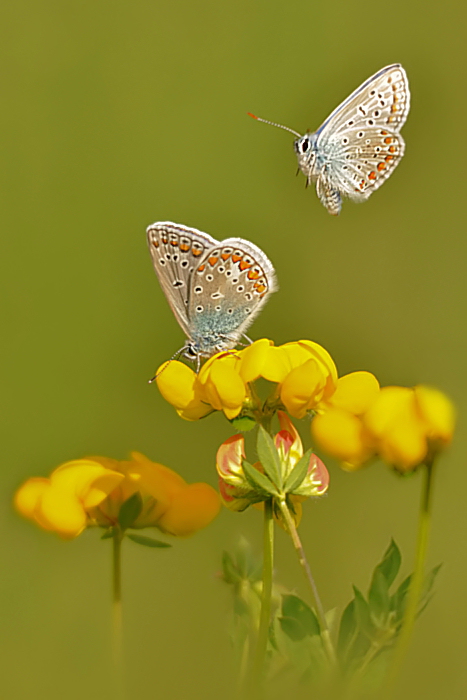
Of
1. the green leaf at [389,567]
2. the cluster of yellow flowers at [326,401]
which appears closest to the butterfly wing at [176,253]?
the cluster of yellow flowers at [326,401]

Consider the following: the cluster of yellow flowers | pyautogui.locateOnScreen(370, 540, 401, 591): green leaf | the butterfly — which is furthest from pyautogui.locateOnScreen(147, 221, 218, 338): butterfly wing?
pyautogui.locateOnScreen(370, 540, 401, 591): green leaf

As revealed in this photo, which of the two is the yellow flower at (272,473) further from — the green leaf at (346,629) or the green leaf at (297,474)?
the green leaf at (346,629)

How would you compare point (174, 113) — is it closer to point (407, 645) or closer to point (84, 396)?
point (84, 396)

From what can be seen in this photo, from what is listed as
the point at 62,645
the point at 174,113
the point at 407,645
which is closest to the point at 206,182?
the point at 174,113

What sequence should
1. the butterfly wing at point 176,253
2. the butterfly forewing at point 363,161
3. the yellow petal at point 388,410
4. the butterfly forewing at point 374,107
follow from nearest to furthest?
the yellow petal at point 388,410 < the butterfly wing at point 176,253 < the butterfly forewing at point 374,107 < the butterfly forewing at point 363,161

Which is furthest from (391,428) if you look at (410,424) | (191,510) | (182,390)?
(182,390)

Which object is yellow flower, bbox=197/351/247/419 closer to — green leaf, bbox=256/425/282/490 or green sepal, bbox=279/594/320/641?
green leaf, bbox=256/425/282/490

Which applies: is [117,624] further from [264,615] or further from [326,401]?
[326,401]
